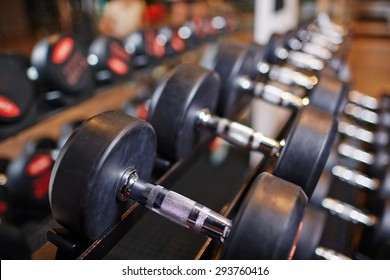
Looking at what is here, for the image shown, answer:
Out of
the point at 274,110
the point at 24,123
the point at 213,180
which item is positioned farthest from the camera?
the point at 274,110

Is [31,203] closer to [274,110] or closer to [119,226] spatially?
[119,226]

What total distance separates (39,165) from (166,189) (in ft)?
2.44

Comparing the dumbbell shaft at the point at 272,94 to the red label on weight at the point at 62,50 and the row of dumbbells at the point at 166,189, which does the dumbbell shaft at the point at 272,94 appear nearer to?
the row of dumbbells at the point at 166,189

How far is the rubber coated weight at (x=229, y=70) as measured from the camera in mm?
916

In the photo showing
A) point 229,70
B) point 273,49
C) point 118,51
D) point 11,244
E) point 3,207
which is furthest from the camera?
point 273,49

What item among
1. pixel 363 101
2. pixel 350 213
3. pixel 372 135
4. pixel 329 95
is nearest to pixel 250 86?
pixel 329 95

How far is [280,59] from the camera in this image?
143 cm

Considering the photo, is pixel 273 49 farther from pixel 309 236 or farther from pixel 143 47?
pixel 309 236

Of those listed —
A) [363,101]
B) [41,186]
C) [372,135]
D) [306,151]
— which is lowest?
[41,186]

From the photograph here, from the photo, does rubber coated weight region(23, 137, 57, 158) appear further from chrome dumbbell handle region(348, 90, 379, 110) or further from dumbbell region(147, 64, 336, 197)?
chrome dumbbell handle region(348, 90, 379, 110)

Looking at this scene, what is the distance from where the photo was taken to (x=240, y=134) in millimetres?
758

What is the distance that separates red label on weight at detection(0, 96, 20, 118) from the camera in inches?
30.8

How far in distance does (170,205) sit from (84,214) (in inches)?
5.1

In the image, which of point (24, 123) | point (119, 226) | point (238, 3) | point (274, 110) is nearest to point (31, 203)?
point (24, 123)
